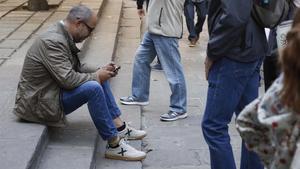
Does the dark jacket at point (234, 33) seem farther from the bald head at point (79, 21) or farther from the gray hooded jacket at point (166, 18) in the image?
the gray hooded jacket at point (166, 18)

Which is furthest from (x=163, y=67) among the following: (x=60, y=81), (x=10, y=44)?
(x=10, y=44)

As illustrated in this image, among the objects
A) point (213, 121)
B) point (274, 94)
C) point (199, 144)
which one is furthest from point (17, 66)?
point (274, 94)

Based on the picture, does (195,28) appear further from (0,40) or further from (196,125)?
(196,125)

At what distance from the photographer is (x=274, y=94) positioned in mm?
1918

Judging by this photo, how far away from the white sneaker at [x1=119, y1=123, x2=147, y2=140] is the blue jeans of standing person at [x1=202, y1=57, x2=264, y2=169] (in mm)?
1380

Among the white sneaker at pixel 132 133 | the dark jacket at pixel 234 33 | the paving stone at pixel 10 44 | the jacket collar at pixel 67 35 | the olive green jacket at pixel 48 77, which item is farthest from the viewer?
the paving stone at pixel 10 44

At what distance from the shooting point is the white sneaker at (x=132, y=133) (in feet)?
15.5

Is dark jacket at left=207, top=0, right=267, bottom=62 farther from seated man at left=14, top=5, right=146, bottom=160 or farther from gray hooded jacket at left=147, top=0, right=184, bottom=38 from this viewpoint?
gray hooded jacket at left=147, top=0, right=184, bottom=38

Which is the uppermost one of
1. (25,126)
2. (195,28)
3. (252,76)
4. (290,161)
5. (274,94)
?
(274,94)

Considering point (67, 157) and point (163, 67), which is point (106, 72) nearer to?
point (67, 157)

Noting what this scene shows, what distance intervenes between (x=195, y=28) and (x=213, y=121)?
19.3 feet

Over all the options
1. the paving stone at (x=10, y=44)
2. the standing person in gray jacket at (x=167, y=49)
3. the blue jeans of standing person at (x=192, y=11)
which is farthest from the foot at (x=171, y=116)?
the blue jeans of standing person at (x=192, y=11)

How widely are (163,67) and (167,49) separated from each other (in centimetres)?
19

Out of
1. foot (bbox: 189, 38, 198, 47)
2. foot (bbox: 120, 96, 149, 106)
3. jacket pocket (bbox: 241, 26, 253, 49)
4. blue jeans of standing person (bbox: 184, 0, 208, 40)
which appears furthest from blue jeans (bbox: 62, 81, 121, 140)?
foot (bbox: 189, 38, 198, 47)
